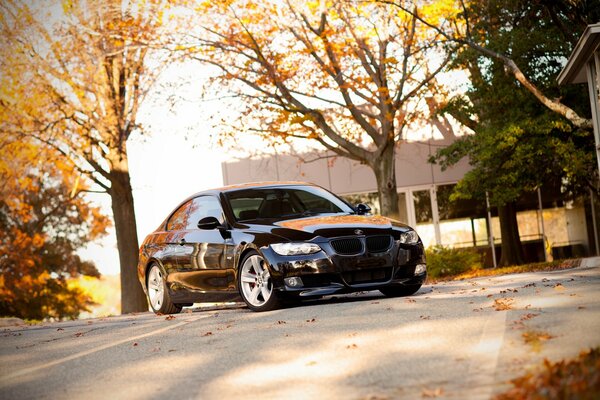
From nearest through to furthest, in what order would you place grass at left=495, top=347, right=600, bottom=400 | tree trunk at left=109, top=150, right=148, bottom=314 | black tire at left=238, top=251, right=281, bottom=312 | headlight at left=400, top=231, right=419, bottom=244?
1. grass at left=495, top=347, right=600, bottom=400
2. black tire at left=238, top=251, right=281, bottom=312
3. headlight at left=400, top=231, right=419, bottom=244
4. tree trunk at left=109, top=150, right=148, bottom=314

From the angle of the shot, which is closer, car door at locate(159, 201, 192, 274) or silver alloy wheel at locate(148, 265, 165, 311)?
car door at locate(159, 201, 192, 274)

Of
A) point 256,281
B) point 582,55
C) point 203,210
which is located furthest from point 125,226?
point 256,281

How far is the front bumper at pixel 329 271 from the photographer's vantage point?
35.9ft

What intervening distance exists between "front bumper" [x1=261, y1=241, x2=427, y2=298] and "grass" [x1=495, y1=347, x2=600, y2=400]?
17.2 ft

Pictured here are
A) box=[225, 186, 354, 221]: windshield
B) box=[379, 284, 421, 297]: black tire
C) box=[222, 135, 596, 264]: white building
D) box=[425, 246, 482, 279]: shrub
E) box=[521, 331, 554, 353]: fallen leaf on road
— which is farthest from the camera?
box=[222, 135, 596, 264]: white building

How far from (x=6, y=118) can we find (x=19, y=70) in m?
1.33

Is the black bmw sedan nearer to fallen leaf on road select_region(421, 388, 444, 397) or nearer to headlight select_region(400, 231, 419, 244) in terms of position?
headlight select_region(400, 231, 419, 244)

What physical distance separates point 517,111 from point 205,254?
13.2m

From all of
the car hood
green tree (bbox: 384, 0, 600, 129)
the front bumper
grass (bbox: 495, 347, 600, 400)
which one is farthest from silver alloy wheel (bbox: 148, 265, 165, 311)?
green tree (bbox: 384, 0, 600, 129)

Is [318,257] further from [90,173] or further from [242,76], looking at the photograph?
[90,173]

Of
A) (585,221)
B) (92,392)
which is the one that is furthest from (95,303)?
(92,392)

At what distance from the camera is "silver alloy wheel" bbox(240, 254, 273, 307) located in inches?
442

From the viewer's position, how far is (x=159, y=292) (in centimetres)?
1365

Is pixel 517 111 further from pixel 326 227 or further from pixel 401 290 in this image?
pixel 326 227
